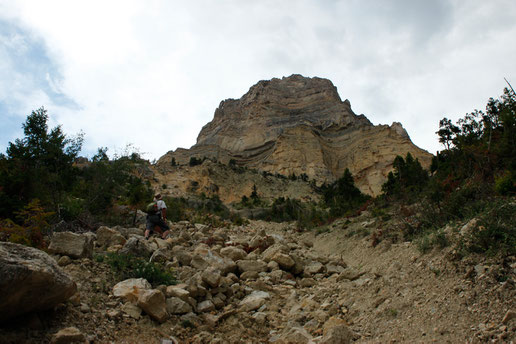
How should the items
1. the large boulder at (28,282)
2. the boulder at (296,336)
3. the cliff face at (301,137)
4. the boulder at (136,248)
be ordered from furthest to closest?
the cliff face at (301,137) < the boulder at (136,248) < the boulder at (296,336) < the large boulder at (28,282)

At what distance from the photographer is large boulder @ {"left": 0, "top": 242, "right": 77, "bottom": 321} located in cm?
260

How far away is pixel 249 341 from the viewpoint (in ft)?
12.0

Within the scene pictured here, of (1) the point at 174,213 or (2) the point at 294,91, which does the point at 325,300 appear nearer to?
(1) the point at 174,213

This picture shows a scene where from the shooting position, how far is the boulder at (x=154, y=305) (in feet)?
11.8

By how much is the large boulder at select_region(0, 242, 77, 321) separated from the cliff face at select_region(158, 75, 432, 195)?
58.7 m

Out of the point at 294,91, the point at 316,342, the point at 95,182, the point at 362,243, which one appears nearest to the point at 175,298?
the point at 316,342

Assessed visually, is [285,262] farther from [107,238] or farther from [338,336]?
[107,238]

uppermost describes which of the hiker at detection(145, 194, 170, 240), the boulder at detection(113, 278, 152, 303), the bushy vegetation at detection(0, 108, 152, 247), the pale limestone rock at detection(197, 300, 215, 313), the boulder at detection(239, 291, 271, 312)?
the bushy vegetation at detection(0, 108, 152, 247)

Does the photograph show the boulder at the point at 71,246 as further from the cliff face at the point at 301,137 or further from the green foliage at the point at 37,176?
the cliff face at the point at 301,137

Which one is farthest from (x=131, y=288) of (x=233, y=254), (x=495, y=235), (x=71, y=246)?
(x=495, y=235)

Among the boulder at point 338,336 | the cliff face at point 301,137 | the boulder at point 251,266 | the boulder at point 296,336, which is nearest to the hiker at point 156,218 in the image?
the boulder at point 251,266

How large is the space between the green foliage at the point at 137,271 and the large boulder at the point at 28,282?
1.36m

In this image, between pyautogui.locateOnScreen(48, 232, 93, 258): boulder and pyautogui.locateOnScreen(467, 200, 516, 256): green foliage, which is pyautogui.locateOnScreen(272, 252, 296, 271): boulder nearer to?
pyautogui.locateOnScreen(467, 200, 516, 256): green foliage

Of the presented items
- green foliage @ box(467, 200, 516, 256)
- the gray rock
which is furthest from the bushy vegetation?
green foliage @ box(467, 200, 516, 256)
